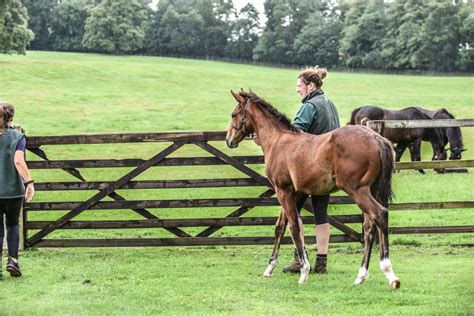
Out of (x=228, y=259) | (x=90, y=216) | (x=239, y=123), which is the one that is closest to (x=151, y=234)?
(x=90, y=216)

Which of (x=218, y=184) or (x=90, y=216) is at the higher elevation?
(x=218, y=184)

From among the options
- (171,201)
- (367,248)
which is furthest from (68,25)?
(367,248)

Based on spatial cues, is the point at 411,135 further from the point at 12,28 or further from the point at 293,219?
the point at 12,28

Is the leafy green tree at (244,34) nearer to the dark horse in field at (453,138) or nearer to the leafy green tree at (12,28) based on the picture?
the leafy green tree at (12,28)

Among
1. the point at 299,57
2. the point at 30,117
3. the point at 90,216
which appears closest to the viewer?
the point at 90,216

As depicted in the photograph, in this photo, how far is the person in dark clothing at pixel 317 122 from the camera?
8.39 m

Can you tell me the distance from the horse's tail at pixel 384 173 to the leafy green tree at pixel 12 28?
46.7m

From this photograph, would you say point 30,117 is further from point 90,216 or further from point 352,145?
point 352,145

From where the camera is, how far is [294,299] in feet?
22.8

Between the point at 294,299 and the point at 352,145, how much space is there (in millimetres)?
1693

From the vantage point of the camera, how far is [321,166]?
7.71m

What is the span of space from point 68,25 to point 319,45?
37.1 metres

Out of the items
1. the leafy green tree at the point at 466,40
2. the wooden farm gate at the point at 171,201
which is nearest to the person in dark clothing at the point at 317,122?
the wooden farm gate at the point at 171,201

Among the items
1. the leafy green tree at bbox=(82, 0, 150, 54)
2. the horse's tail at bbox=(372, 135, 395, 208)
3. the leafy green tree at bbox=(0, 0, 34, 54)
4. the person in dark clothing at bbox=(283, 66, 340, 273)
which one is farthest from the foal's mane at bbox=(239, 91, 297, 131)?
the leafy green tree at bbox=(82, 0, 150, 54)
